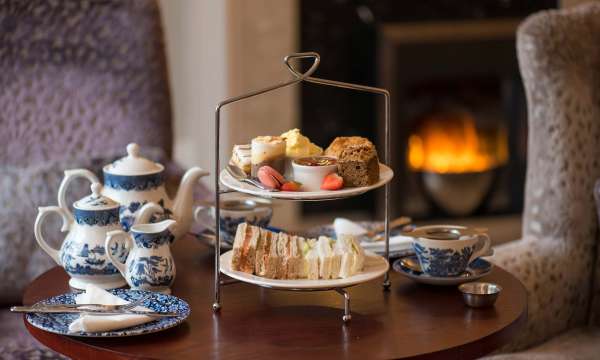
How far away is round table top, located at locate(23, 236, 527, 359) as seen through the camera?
120cm

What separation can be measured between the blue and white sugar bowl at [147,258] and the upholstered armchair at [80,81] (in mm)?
769

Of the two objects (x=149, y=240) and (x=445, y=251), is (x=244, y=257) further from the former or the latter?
(x=445, y=251)

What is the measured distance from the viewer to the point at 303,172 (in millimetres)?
1296

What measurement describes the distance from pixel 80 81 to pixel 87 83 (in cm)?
2

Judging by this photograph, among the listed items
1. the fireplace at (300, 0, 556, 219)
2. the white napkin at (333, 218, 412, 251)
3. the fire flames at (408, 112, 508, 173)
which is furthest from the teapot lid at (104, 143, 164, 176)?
the fire flames at (408, 112, 508, 173)

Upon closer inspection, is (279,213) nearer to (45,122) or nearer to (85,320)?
(45,122)

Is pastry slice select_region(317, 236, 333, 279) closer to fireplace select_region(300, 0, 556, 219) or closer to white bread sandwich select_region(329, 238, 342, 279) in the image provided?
white bread sandwich select_region(329, 238, 342, 279)

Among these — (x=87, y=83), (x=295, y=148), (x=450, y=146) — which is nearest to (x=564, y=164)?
(x=295, y=148)

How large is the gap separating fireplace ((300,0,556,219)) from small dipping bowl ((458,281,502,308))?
2.09 metres

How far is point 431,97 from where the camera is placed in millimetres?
3740

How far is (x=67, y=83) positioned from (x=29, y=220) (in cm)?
46

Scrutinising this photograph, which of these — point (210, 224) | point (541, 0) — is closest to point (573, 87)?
point (210, 224)

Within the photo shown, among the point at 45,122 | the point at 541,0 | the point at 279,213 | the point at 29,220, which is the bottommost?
the point at 279,213

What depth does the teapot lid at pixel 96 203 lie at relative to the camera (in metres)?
1.44
